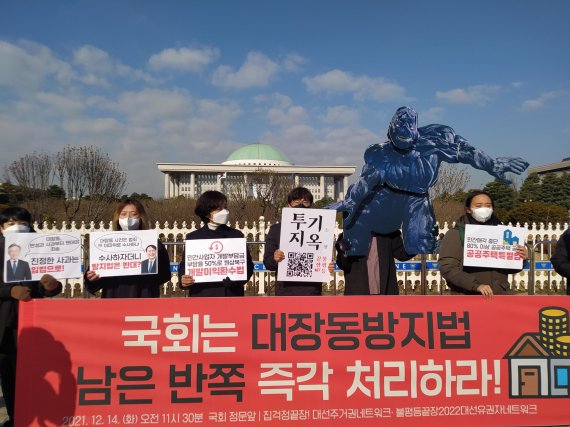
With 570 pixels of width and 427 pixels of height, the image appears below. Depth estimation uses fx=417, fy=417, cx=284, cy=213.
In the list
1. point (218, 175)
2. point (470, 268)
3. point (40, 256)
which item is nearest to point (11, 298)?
point (40, 256)

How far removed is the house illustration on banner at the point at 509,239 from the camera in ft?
11.5

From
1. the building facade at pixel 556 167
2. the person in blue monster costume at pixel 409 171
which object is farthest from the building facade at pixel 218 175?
the person in blue monster costume at pixel 409 171

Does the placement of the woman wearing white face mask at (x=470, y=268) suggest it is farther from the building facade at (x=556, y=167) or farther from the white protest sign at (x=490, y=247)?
the building facade at (x=556, y=167)

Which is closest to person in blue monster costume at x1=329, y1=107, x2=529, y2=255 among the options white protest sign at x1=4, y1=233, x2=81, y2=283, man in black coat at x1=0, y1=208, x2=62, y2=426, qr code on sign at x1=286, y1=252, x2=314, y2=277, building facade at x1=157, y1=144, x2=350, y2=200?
qr code on sign at x1=286, y1=252, x2=314, y2=277

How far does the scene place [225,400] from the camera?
296cm

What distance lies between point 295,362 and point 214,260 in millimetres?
1028

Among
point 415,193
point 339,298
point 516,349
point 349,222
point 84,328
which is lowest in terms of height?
point 516,349

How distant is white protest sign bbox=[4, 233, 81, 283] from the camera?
307 cm

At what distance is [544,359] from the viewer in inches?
124

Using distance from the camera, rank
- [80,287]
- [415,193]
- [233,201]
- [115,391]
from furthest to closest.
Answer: [233,201] < [80,287] < [415,193] < [115,391]

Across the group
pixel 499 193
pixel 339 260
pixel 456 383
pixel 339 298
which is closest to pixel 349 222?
pixel 339 260

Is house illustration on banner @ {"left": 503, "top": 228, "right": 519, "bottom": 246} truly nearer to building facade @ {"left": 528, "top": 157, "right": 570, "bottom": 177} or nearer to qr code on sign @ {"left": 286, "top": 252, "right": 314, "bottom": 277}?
qr code on sign @ {"left": 286, "top": 252, "right": 314, "bottom": 277}

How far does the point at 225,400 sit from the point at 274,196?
23.8 m

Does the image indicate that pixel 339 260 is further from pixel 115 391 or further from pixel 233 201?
pixel 233 201
